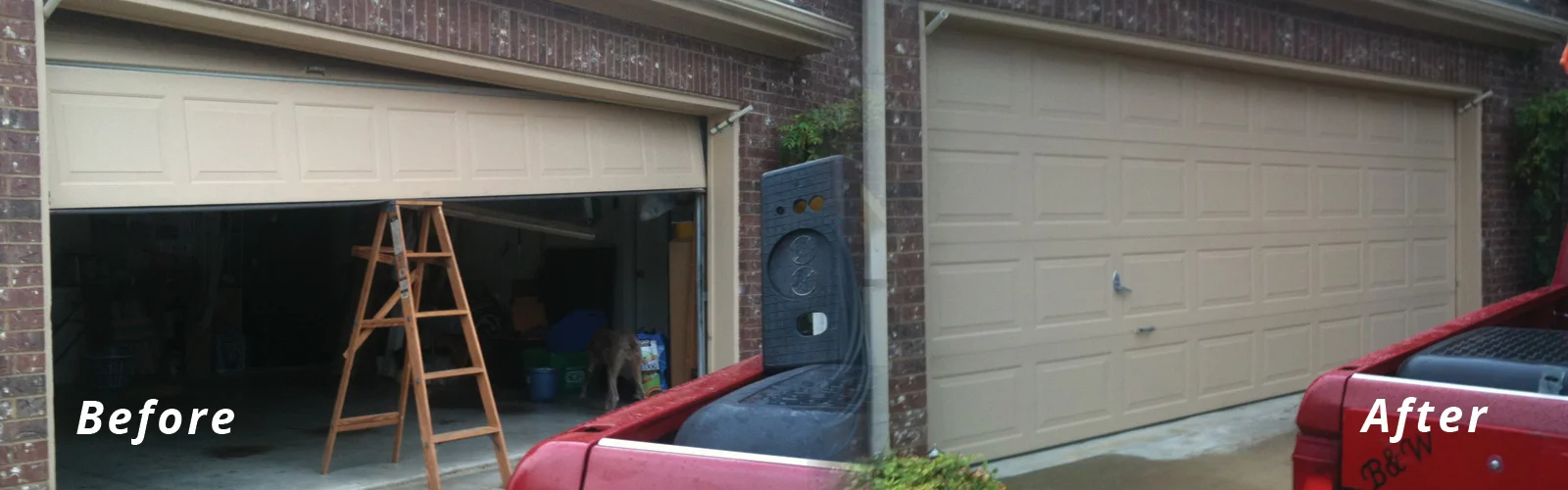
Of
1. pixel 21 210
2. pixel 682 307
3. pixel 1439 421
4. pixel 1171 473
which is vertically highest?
pixel 21 210

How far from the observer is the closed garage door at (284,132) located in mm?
4820

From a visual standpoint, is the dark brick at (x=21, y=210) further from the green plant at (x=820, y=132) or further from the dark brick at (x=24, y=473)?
the green plant at (x=820, y=132)

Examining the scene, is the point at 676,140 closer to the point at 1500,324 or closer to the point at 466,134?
the point at 466,134

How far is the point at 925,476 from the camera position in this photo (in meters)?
2.49

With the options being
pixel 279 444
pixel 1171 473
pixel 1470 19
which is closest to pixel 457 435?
pixel 279 444

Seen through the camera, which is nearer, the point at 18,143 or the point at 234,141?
the point at 18,143

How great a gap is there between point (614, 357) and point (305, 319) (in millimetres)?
5006

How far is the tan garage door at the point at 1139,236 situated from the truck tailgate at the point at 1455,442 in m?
2.97

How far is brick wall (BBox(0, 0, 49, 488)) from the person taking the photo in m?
4.42

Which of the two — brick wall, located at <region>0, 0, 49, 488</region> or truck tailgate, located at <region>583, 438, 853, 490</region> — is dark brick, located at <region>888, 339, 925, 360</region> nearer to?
truck tailgate, located at <region>583, 438, 853, 490</region>

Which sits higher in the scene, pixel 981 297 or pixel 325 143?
pixel 325 143

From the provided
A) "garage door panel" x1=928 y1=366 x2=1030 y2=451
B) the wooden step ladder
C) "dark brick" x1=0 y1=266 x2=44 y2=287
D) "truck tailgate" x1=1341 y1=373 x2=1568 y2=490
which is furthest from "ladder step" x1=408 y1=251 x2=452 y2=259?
"truck tailgate" x1=1341 y1=373 x2=1568 y2=490

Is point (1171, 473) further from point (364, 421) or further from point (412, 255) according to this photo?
point (364, 421)

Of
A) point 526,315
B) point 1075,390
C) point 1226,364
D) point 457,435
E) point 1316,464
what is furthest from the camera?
point 526,315
